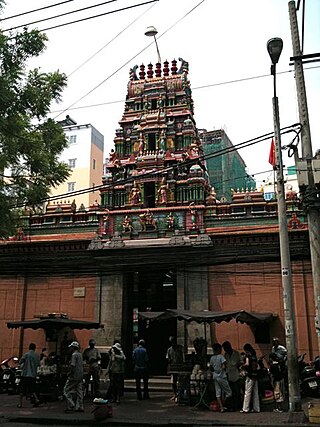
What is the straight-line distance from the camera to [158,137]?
910 inches

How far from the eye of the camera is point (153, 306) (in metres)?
21.8

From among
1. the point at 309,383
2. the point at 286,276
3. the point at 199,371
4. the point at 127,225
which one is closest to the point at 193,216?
the point at 127,225

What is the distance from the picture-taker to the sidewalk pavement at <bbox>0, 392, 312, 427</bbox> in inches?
408

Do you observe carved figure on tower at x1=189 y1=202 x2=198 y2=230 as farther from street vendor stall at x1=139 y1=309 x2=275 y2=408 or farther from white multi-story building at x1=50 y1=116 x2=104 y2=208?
white multi-story building at x1=50 y1=116 x2=104 y2=208

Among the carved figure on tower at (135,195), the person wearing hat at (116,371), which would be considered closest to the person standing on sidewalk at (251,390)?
the person wearing hat at (116,371)

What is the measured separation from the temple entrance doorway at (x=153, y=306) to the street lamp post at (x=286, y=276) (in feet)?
33.0

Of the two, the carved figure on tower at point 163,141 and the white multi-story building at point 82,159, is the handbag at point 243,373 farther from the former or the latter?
the white multi-story building at point 82,159

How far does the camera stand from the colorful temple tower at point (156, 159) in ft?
68.9

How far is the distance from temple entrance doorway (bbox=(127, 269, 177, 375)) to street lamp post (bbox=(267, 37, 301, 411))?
396 inches

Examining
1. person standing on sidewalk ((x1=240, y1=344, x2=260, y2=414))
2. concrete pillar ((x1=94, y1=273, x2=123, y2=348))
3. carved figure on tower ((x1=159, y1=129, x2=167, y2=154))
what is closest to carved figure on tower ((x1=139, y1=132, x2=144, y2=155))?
carved figure on tower ((x1=159, y1=129, x2=167, y2=154))

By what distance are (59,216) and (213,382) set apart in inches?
482

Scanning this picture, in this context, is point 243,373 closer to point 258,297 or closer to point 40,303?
point 258,297

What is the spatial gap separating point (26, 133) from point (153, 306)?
11759 millimetres

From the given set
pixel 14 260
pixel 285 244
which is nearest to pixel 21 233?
pixel 14 260
